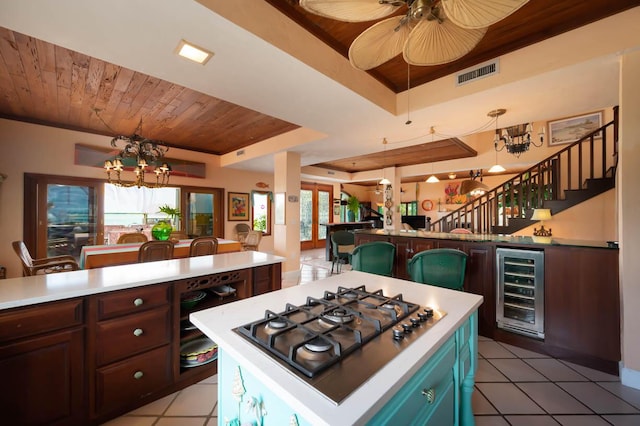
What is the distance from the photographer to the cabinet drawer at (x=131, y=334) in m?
1.50

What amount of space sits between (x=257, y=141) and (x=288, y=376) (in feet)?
16.9

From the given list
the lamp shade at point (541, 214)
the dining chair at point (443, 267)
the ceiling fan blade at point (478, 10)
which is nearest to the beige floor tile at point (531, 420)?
the dining chair at point (443, 267)

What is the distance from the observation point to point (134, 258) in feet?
10.1

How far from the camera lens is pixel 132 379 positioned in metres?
1.61

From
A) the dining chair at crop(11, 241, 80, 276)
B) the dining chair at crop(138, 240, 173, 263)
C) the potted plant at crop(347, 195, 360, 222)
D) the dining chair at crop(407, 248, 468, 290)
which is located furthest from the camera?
the potted plant at crop(347, 195, 360, 222)

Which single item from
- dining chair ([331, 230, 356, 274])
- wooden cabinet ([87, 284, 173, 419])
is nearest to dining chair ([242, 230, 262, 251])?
dining chair ([331, 230, 356, 274])

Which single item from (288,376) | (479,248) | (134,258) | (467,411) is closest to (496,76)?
(479,248)

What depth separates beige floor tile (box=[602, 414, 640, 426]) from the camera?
1.57 metres

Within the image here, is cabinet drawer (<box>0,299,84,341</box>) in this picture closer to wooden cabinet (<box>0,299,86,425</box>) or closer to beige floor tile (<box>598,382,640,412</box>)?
wooden cabinet (<box>0,299,86,425</box>)

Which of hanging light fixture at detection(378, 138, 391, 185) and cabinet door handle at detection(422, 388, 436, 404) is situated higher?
hanging light fixture at detection(378, 138, 391, 185)

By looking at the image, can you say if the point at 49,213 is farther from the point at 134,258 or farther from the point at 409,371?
the point at 409,371

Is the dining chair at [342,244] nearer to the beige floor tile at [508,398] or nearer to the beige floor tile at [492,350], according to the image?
the beige floor tile at [492,350]

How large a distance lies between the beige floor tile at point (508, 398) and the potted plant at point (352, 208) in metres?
7.94

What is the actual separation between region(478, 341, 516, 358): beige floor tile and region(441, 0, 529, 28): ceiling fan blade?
2.66 meters
